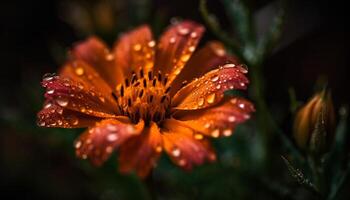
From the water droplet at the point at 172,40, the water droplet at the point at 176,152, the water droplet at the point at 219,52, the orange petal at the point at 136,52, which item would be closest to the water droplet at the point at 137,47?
the orange petal at the point at 136,52

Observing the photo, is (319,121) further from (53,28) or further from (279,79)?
(53,28)

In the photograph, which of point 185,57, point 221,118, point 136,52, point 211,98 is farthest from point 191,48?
point 221,118

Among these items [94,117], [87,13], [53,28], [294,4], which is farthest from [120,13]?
[94,117]

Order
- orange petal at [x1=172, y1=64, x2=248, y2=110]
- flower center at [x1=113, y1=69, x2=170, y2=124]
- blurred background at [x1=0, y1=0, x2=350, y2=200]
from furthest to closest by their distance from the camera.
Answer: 1. blurred background at [x1=0, y1=0, x2=350, y2=200]
2. flower center at [x1=113, y1=69, x2=170, y2=124]
3. orange petal at [x1=172, y1=64, x2=248, y2=110]

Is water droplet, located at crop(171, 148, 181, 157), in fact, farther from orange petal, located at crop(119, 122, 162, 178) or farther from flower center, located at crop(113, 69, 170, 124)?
flower center, located at crop(113, 69, 170, 124)

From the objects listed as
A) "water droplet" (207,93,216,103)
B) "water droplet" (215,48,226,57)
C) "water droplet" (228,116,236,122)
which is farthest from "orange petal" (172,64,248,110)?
"water droplet" (215,48,226,57)
